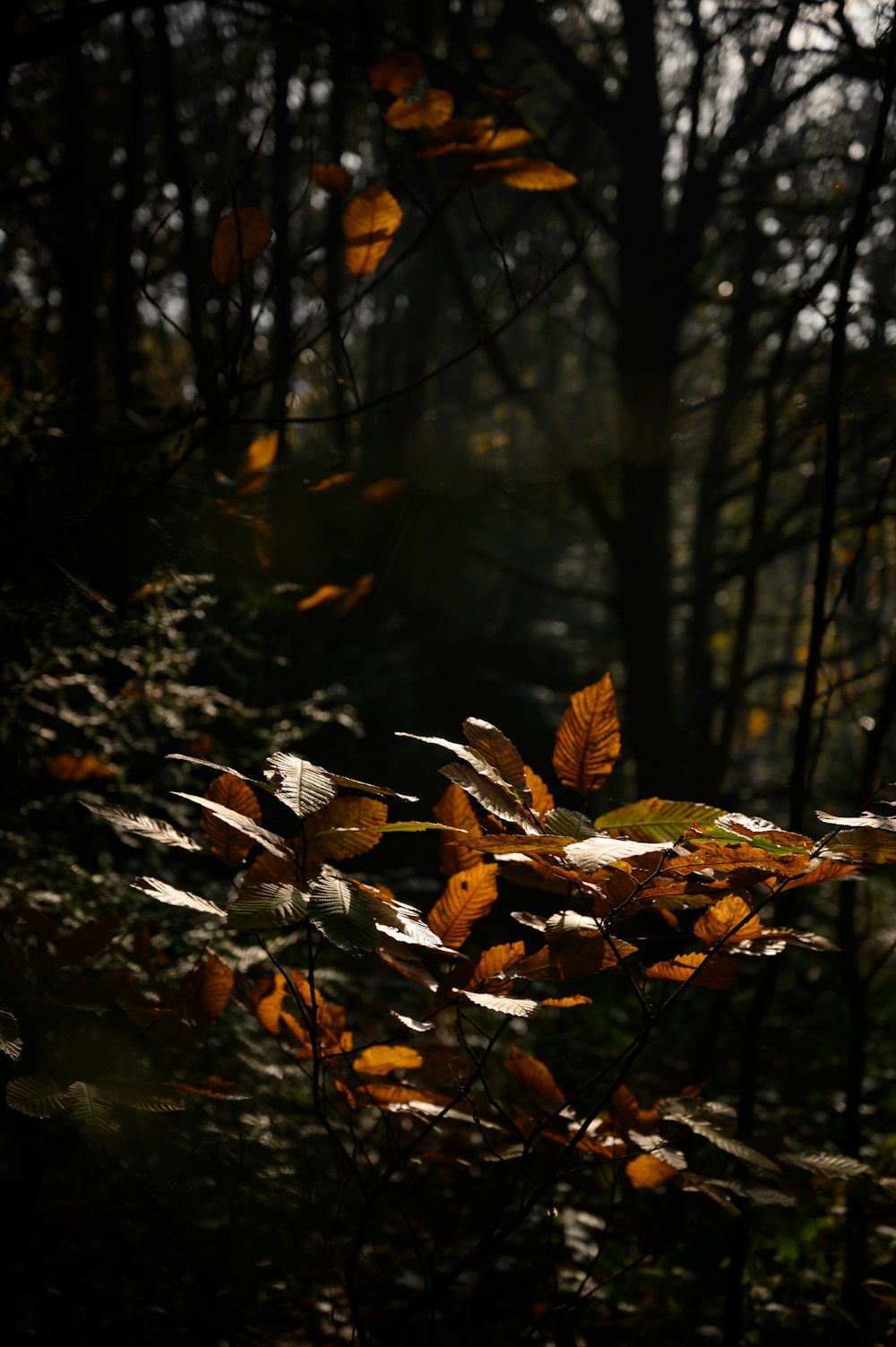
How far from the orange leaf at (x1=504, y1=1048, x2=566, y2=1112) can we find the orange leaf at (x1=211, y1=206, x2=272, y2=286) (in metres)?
1.26

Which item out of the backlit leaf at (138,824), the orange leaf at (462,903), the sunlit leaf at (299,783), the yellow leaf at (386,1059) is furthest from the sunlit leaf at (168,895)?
the yellow leaf at (386,1059)

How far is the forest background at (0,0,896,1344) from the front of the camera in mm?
1580

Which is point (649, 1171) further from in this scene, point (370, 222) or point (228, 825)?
point (370, 222)

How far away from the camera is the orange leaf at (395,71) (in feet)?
5.15

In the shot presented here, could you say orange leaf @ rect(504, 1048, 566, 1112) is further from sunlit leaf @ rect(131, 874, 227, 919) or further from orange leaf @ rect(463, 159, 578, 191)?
orange leaf @ rect(463, 159, 578, 191)

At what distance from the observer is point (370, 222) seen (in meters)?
1.52

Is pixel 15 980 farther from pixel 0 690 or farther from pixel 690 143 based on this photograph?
pixel 690 143

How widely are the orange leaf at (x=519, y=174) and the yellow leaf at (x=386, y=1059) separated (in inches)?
52.9

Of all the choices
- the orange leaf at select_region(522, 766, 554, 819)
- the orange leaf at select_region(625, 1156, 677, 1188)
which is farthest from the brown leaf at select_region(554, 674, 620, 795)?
the orange leaf at select_region(625, 1156, 677, 1188)

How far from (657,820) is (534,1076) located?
0.64 metres

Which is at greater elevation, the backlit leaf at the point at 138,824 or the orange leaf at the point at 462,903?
the backlit leaf at the point at 138,824

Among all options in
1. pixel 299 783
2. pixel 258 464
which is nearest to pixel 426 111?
pixel 258 464

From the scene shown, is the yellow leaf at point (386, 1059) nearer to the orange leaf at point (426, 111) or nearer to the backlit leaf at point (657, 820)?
the backlit leaf at point (657, 820)

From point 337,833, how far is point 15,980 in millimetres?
600
